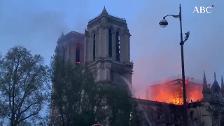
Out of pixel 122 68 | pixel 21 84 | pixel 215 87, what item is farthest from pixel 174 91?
pixel 21 84

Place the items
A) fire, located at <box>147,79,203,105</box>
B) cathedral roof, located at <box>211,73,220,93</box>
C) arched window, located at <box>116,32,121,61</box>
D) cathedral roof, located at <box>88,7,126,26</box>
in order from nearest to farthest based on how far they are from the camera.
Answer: arched window, located at <box>116,32,121,61</box> < cathedral roof, located at <box>88,7,126,26</box> < cathedral roof, located at <box>211,73,220,93</box> < fire, located at <box>147,79,203,105</box>

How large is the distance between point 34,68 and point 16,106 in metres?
4.16

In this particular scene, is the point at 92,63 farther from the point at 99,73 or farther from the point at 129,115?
the point at 129,115

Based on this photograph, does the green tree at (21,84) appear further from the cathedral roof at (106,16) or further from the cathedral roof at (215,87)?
the cathedral roof at (215,87)

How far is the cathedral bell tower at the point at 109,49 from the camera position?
98.8 metres

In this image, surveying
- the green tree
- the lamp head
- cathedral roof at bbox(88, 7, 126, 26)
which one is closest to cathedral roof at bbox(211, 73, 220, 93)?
cathedral roof at bbox(88, 7, 126, 26)

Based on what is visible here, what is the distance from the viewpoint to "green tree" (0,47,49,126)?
41906 millimetres

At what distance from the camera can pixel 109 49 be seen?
102 metres

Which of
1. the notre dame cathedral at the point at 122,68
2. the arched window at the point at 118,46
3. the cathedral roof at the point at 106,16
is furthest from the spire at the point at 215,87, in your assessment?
the cathedral roof at the point at 106,16

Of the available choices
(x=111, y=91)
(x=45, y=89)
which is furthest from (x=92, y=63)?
(x=45, y=89)

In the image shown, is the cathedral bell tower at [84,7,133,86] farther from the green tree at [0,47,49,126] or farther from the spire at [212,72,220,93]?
the green tree at [0,47,49,126]

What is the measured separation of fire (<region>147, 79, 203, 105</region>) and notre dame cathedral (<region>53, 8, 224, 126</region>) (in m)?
11.8

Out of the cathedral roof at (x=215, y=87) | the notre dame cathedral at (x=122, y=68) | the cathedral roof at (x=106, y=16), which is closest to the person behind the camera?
the notre dame cathedral at (x=122, y=68)

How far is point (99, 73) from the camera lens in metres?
97.2
